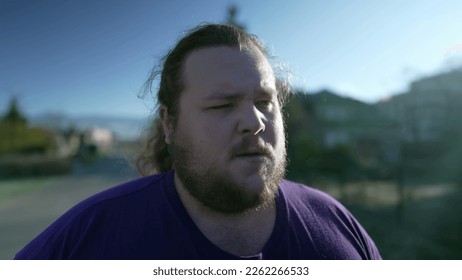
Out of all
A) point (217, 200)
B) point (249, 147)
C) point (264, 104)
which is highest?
point (264, 104)

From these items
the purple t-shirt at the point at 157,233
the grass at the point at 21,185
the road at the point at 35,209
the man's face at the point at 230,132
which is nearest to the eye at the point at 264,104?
the man's face at the point at 230,132

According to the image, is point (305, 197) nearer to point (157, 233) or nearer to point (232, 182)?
point (232, 182)

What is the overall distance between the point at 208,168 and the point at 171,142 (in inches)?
8.6

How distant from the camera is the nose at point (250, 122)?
0.92 metres

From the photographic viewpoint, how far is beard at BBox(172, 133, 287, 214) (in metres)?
0.93

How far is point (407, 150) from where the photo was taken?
3428mm

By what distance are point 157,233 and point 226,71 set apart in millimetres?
439

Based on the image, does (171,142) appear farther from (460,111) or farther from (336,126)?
(336,126)

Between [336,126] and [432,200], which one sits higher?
[336,126]

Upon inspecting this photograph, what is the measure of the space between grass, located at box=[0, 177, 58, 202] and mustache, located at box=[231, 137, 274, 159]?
7.78 meters

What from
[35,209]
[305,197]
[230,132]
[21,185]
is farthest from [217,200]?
[21,185]

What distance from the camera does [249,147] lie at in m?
0.92

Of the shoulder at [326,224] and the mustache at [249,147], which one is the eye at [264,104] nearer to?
the mustache at [249,147]
